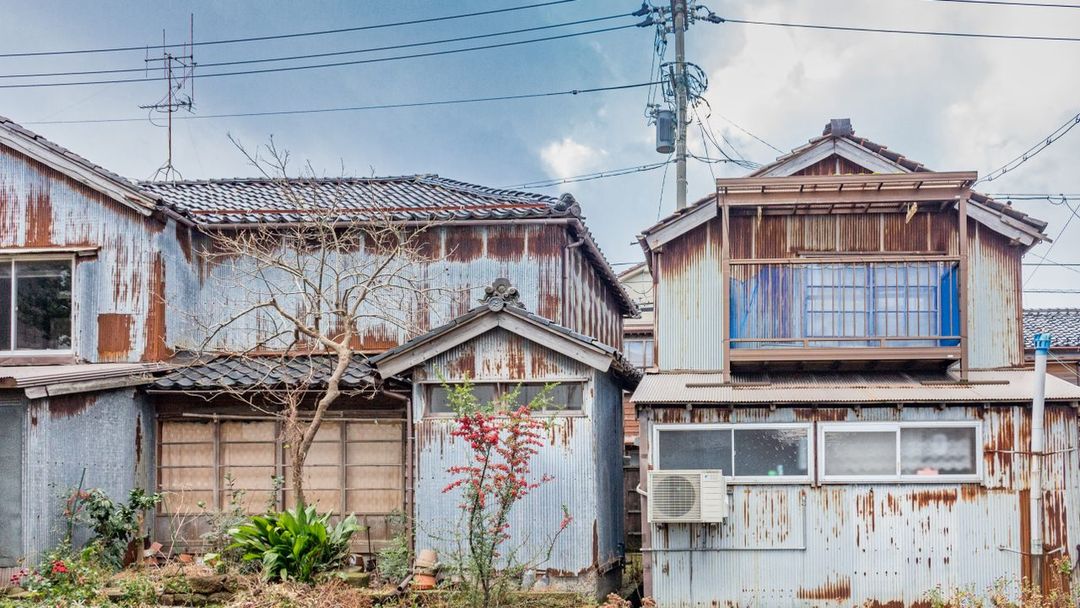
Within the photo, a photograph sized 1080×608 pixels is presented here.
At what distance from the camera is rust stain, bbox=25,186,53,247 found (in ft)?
49.6

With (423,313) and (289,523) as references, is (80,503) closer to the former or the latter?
(289,523)

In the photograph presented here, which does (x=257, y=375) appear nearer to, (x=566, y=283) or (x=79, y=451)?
(x=79, y=451)

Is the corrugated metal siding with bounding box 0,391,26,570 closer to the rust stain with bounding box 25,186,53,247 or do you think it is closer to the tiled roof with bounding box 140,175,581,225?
the rust stain with bounding box 25,186,53,247

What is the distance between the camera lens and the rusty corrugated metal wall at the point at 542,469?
12.5 m

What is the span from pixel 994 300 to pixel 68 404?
43.5 feet

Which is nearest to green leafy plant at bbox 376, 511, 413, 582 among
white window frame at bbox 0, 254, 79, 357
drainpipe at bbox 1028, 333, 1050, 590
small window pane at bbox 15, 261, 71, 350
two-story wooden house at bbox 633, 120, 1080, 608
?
two-story wooden house at bbox 633, 120, 1080, 608

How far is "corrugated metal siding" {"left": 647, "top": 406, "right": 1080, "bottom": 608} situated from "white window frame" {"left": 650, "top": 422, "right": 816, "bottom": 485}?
0.37 feet

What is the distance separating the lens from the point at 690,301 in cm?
1353

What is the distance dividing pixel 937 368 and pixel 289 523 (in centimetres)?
916

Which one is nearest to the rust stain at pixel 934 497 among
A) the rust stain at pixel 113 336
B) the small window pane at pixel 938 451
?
the small window pane at pixel 938 451


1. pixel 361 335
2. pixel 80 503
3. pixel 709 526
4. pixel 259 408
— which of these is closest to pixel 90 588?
pixel 80 503

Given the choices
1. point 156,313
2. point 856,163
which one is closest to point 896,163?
point 856,163

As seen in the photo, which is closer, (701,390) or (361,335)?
(701,390)

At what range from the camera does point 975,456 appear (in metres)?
12.0
